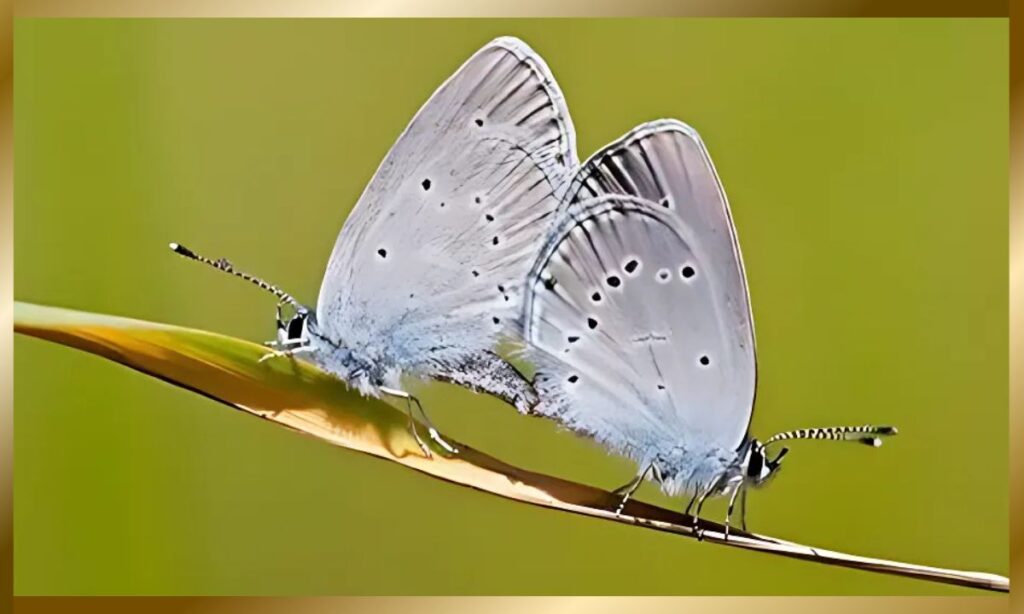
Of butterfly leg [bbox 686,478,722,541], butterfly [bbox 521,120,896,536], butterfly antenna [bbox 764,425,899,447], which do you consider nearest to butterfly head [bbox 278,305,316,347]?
butterfly [bbox 521,120,896,536]

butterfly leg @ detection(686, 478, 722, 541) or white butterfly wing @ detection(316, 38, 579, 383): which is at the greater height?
white butterfly wing @ detection(316, 38, 579, 383)

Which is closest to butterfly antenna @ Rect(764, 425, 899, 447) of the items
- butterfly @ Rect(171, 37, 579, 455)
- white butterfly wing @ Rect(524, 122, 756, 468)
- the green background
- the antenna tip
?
the green background

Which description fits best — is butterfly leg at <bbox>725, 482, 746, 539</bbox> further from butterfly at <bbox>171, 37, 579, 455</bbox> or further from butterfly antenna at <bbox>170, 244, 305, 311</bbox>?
butterfly antenna at <bbox>170, 244, 305, 311</bbox>

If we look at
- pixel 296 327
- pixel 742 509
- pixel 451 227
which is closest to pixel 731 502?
pixel 742 509

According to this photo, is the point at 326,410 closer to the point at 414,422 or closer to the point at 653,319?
the point at 414,422

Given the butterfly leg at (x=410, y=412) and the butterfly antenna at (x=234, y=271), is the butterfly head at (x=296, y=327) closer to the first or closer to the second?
the butterfly antenna at (x=234, y=271)

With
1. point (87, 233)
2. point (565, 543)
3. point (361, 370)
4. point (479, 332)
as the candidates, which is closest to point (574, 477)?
point (565, 543)

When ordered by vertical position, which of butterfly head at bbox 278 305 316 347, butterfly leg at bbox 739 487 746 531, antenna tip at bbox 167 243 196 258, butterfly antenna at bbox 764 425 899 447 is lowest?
butterfly head at bbox 278 305 316 347

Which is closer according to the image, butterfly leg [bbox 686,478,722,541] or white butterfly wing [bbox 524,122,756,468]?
white butterfly wing [bbox 524,122,756,468]
